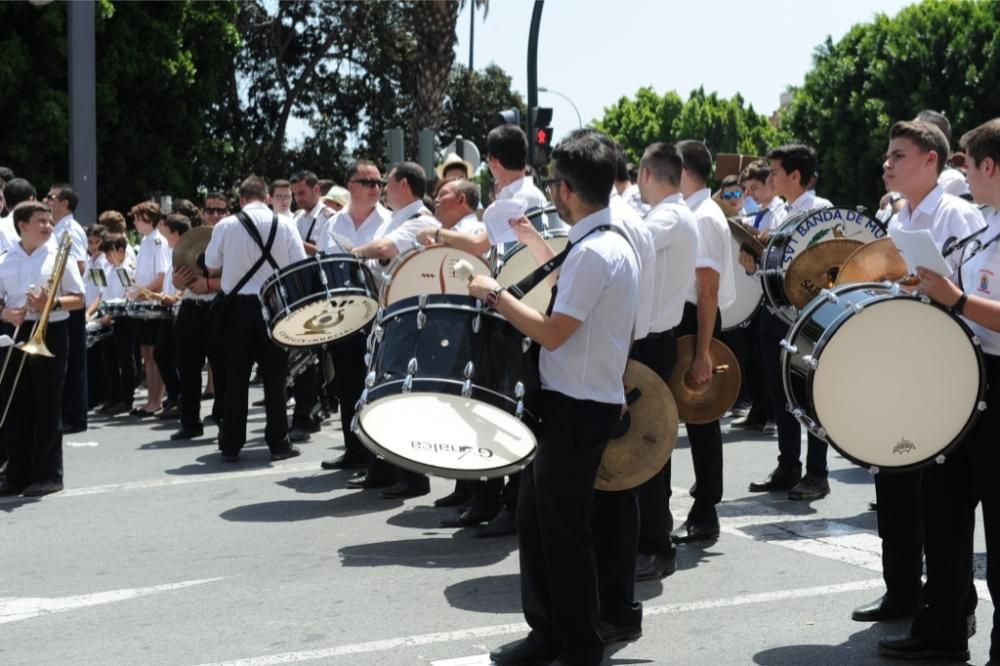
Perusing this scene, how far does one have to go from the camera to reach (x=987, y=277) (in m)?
5.15

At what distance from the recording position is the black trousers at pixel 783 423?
8734 millimetres

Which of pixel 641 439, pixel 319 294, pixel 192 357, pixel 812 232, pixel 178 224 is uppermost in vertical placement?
pixel 178 224

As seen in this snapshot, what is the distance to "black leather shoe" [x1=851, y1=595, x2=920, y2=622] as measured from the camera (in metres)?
6.01

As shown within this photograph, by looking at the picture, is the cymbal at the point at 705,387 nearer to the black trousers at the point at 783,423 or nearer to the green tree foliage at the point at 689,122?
the black trousers at the point at 783,423

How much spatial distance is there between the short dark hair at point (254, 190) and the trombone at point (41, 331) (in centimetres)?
198

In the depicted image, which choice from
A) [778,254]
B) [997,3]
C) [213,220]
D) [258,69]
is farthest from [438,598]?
[997,3]

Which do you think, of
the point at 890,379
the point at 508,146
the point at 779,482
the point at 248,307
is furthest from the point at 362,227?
the point at 890,379

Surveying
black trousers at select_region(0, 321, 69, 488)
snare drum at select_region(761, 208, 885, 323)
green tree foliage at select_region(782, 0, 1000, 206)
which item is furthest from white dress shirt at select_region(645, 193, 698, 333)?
green tree foliage at select_region(782, 0, 1000, 206)

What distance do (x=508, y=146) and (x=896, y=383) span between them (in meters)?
3.65

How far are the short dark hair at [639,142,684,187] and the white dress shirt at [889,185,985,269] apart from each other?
1437 mm

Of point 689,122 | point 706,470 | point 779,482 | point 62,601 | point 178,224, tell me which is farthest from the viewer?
point 689,122

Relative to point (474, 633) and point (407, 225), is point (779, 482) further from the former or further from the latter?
point (474, 633)

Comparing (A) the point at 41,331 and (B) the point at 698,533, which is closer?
(B) the point at 698,533

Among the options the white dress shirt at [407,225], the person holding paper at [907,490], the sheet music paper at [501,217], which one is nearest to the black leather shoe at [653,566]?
the person holding paper at [907,490]
